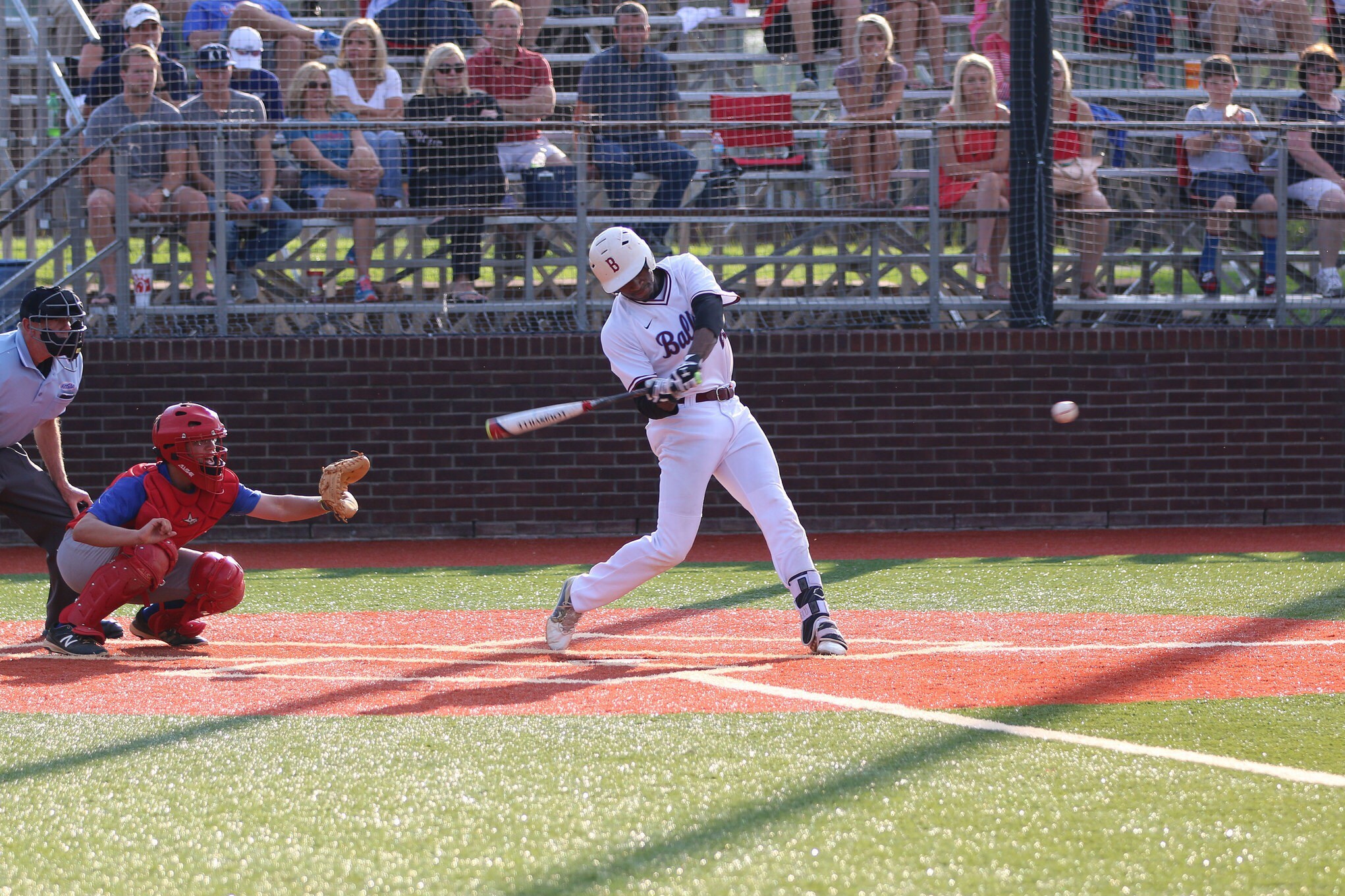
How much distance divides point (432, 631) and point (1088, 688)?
3.21m

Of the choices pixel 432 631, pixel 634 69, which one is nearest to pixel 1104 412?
pixel 634 69

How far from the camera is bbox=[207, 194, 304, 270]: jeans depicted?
10.6 m

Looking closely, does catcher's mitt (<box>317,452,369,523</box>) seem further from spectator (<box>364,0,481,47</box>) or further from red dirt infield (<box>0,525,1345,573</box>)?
spectator (<box>364,0,481,47</box>)

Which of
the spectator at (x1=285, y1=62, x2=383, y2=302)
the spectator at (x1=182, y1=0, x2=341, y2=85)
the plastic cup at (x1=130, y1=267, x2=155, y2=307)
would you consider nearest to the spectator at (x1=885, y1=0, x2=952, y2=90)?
the spectator at (x1=285, y1=62, x2=383, y2=302)

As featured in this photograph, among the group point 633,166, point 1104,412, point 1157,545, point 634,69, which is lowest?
point 1157,545

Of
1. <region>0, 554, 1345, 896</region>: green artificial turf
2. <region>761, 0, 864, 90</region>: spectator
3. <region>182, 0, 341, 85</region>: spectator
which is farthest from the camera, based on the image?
<region>761, 0, 864, 90</region>: spectator

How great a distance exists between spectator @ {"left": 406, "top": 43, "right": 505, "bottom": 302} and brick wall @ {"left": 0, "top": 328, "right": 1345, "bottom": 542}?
74 cm

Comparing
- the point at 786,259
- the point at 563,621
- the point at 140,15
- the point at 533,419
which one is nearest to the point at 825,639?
the point at 563,621

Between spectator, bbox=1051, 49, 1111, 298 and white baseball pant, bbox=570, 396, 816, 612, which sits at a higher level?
spectator, bbox=1051, 49, 1111, 298

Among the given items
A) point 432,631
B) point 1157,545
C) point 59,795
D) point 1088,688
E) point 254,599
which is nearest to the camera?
point 59,795

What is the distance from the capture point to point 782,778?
407cm

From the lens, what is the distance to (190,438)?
6.16 metres

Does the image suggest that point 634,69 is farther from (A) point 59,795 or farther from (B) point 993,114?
(A) point 59,795

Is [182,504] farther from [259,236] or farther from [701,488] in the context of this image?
[259,236]
